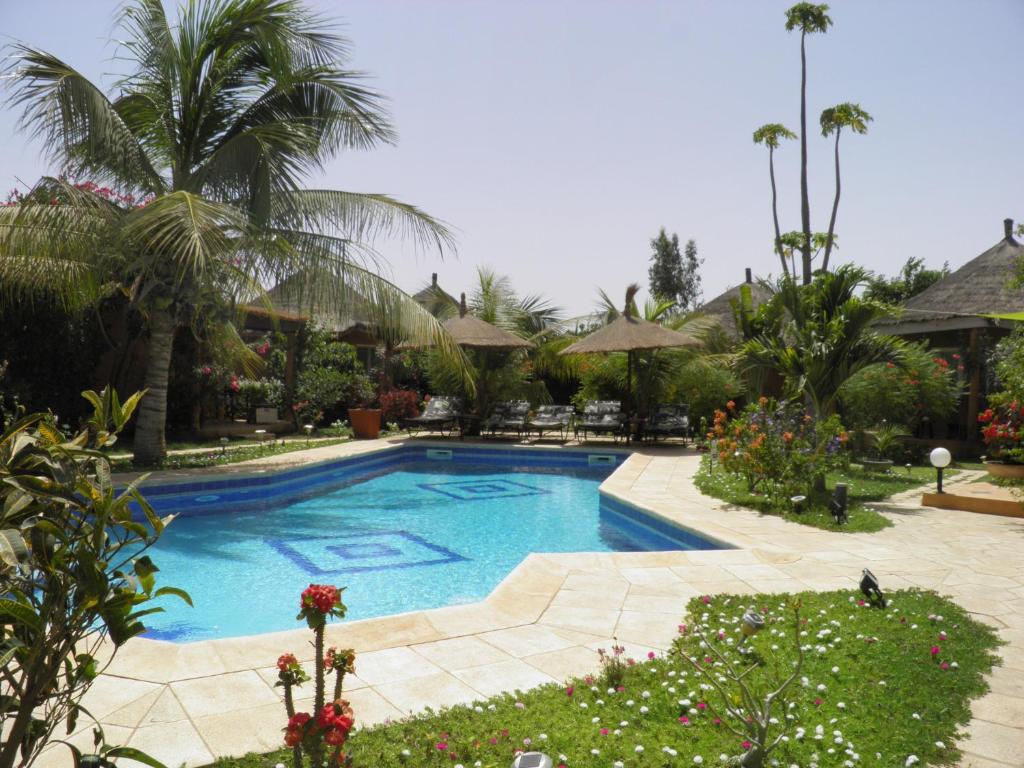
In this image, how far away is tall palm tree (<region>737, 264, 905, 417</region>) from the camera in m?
8.57

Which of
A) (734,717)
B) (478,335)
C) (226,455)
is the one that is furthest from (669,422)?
(734,717)

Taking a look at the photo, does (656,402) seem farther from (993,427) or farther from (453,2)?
(453,2)

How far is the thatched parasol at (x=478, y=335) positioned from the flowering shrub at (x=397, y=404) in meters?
2.12

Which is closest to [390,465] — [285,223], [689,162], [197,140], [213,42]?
[285,223]

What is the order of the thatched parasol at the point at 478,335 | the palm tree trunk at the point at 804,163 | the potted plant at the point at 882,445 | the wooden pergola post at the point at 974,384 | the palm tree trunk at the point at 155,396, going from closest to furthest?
the palm tree trunk at the point at 155,396 → the potted plant at the point at 882,445 → the wooden pergola post at the point at 974,384 → the thatched parasol at the point at 478,335 → the palm tree trunk at the point at 804,163

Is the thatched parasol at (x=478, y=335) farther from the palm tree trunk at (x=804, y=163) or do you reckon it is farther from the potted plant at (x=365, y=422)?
the palm tree trunk at (x=804, y=163)

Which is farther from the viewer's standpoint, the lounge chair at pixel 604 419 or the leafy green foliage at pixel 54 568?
the lounge chair at pixel 604 419

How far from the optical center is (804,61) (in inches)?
876

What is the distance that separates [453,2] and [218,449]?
783 centimetres

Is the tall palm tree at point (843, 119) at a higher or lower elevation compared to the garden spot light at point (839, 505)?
higher

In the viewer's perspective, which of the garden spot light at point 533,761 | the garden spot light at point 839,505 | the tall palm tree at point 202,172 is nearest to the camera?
the garden spot light at point 533,761

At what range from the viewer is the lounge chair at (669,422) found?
13.3 meters

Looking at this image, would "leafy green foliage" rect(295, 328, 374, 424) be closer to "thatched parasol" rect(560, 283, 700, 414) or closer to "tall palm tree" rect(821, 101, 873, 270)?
"thatched parasol" rect(560, 283, 700, 414)

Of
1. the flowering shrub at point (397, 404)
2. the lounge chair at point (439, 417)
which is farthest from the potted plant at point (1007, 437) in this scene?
the flowering shrub at point (397, 404)
